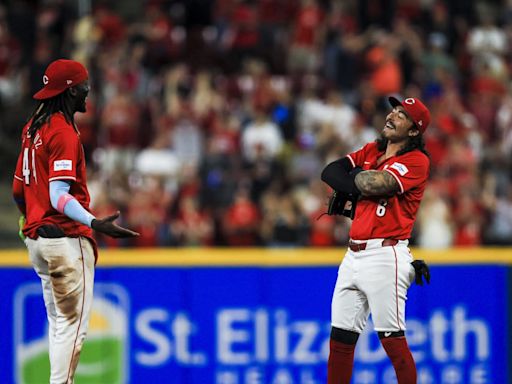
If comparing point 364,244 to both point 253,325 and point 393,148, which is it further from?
point 253,325

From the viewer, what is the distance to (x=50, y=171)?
6.85 metres

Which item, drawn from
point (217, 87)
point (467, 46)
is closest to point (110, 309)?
point (217, 87)

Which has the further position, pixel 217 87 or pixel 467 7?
pixel 467 7

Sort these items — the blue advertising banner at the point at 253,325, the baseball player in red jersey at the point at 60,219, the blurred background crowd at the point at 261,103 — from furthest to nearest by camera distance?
the blurred background crowd at the point at 261,103, the blue advertising banner at the point at 253,325, the baseball player in red jersey at the point at 60,219

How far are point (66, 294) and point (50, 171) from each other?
755 mm

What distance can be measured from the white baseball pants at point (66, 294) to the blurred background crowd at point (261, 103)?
201 inches

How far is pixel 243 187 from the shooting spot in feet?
44.8

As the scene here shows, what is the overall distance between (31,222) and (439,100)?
9795 millimetres

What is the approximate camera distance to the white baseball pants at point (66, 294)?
7.01 metres

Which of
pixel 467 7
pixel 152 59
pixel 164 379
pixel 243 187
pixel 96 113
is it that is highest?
pixel 467 7

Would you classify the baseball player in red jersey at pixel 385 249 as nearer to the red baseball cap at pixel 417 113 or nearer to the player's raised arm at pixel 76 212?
the red baseball cap at pixel 417 113

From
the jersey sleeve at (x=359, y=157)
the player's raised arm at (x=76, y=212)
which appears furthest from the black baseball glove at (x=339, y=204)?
the player's raised arm at (x=76, y=212)

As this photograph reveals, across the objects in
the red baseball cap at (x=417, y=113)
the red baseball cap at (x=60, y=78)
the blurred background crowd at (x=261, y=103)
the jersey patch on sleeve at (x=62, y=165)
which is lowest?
the jersey patch on sleeve at (x=62, y=165)

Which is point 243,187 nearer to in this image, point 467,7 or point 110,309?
point 110,309
